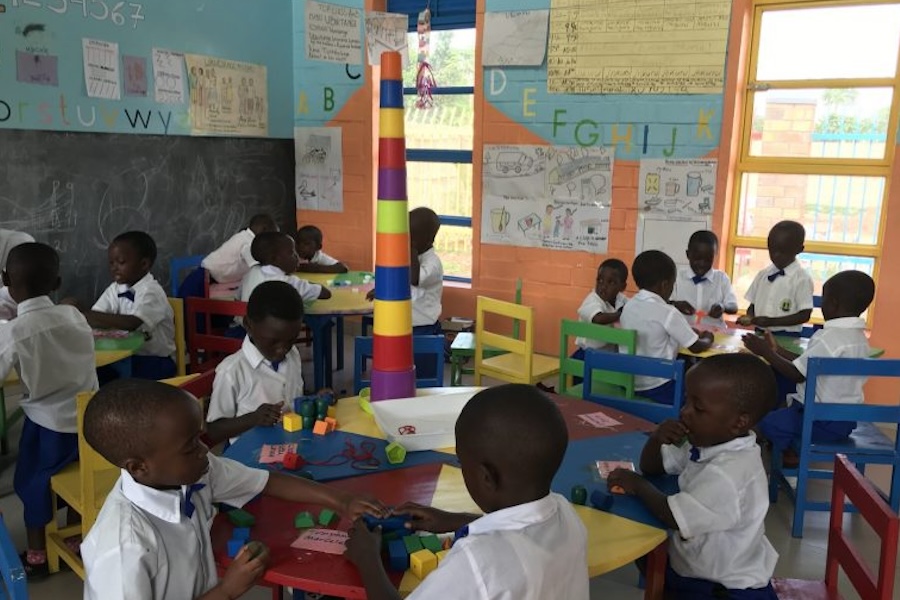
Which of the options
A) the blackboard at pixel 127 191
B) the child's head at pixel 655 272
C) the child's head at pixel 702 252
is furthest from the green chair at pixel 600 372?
the blackboard at pixel 127 191

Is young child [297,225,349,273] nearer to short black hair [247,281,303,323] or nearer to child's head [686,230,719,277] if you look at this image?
child's head [686,230,719,277]

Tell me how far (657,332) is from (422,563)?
2334 mm

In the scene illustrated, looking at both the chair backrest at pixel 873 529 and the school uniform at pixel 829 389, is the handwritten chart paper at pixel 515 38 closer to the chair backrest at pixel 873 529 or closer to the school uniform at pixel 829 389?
the school uniform at pixel 829 389

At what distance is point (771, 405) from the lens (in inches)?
74.5

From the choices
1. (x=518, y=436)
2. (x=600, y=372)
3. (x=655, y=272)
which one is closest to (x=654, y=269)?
(x=655, y=272)

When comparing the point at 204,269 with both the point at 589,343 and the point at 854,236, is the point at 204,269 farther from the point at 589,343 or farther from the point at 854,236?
the point at 854,236

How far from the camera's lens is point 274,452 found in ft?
6.85

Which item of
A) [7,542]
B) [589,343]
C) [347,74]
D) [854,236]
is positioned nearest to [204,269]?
[347,74]

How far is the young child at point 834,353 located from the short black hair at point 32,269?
307cm

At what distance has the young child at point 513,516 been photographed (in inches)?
48.4

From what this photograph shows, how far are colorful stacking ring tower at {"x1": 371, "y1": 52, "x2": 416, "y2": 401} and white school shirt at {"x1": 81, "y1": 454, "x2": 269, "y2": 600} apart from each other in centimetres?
74

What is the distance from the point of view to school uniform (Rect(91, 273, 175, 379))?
3549mm

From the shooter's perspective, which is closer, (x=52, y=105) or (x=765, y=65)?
(x=52, y=105)

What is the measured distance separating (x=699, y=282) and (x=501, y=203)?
173cm
